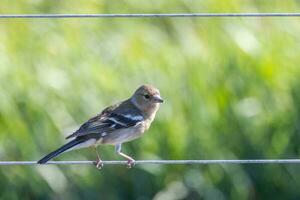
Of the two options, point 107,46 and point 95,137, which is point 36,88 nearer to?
point 107,46

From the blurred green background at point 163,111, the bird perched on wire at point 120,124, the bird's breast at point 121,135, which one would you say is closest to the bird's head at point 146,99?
the bird perched on wire at point 120,124

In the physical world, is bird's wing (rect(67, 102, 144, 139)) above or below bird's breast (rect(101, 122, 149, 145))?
above

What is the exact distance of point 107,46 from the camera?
13.2 m

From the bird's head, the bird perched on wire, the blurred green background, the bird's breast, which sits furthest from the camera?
the blurred green background

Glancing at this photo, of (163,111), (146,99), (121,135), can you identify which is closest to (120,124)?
(121,135)

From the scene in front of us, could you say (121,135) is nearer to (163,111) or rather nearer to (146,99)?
(146,99)

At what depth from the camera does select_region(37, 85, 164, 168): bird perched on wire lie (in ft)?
29.6

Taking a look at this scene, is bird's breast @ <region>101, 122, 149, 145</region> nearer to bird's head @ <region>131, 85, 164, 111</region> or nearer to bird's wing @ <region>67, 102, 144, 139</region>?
bird's wing @ <region>67, 102, 144, 139</region>

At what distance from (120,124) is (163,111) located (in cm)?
271

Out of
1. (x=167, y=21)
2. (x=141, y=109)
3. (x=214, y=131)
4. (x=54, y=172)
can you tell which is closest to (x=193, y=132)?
(x=214, y=131)

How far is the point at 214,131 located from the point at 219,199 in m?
0.70

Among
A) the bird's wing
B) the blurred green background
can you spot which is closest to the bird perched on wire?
the bird's wing

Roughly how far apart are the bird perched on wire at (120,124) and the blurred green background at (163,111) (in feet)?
6.59

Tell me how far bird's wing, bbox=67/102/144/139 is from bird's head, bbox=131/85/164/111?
17cm
